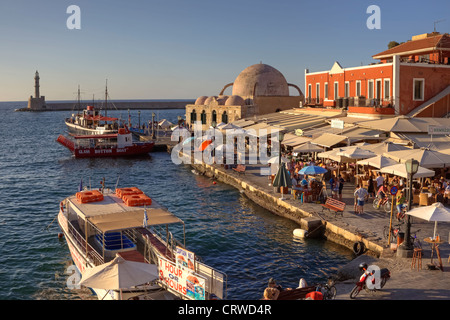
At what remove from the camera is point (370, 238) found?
17.0 meters

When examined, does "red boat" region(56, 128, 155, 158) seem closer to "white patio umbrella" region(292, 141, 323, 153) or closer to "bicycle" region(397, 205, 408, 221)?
"white patio umbrella" region(292, 141, 323, 153)

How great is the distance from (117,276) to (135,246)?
4.51 meters

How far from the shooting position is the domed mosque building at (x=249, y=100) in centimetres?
6006

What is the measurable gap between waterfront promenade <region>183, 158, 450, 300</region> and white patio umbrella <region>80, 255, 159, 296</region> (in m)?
5.31

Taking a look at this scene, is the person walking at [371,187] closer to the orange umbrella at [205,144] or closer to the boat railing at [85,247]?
the boat railing at [85,247]

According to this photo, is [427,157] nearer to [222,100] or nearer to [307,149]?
[307,149]

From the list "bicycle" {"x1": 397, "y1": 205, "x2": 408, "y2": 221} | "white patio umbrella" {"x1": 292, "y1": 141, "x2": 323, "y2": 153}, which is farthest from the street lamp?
"white patio umbrella" {"x1": 292, "y1": 141, "x2": 323, "y2": 153}

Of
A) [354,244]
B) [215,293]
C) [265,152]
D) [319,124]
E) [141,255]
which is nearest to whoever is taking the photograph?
[215,293]

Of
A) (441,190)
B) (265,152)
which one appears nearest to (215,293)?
(441,190)

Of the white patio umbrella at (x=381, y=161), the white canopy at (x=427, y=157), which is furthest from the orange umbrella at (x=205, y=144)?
the white canopy at (x=427, y=157)

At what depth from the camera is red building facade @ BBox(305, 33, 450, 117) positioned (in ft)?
104
